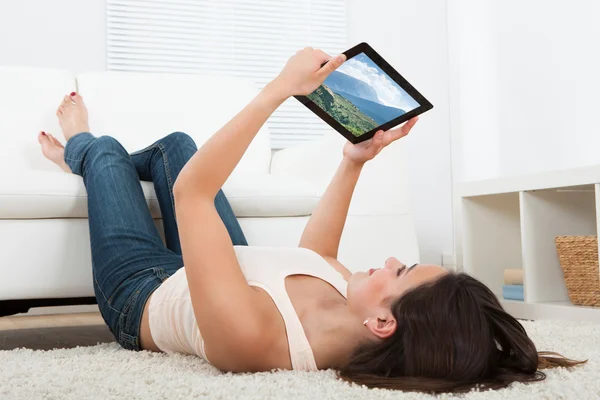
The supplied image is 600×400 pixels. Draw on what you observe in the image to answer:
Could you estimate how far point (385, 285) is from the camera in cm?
106

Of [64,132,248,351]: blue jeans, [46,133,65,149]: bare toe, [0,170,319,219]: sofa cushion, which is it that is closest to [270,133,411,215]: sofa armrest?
[0,170,319,219]: sofa cushion

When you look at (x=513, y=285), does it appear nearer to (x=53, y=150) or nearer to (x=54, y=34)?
(x=53, y=150)

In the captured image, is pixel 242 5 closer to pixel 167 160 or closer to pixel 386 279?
pixel 167 160

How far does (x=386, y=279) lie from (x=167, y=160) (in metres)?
0.85

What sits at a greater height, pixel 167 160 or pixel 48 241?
pixel 167 160

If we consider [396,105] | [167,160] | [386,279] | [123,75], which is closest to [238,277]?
[386,279]

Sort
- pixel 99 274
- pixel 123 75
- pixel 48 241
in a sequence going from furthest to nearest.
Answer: pixel 123 75, pixel 48 241, pixel 99 274

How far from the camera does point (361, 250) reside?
2100 mm

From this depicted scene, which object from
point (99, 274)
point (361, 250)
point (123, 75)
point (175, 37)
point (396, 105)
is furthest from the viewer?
point (175, 37)

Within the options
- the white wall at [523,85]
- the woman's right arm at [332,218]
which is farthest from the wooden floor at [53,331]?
the white wall at [523,85]

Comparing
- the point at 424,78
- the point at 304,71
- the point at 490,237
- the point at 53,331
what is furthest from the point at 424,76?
the point at 304,71

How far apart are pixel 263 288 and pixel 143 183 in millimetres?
812

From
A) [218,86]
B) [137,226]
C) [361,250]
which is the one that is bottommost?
[361,250]

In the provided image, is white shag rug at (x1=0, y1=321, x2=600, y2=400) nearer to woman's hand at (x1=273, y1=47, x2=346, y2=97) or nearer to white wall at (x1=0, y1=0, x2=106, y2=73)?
woman's hand at (x1=273, y1=47, x2=346, y2=97)
